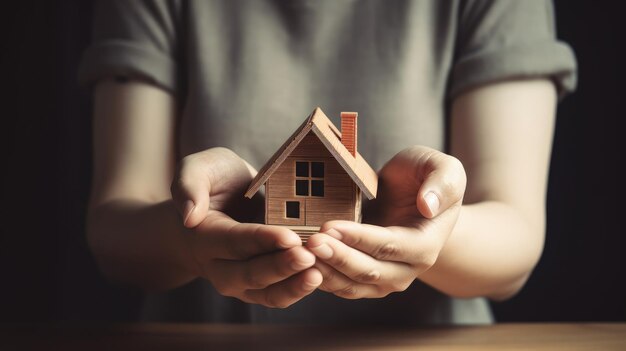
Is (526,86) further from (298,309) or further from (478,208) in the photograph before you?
(298,309)

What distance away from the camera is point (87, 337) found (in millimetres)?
557

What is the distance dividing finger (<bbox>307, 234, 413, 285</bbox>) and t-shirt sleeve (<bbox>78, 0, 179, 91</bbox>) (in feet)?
1.22

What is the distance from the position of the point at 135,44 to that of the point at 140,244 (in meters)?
0.22

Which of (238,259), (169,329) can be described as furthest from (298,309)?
(238,259)

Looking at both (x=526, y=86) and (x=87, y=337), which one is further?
(x=526, y=86)

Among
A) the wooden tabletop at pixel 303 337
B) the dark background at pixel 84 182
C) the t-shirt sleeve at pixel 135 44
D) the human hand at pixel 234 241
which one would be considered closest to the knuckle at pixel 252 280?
the human hand at pixel 234 241

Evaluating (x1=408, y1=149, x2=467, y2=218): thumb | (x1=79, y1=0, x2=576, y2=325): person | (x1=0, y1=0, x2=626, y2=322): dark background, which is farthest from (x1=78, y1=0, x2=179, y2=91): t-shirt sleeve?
(x1=408, y1=149, x2=467, y2=218): thumb

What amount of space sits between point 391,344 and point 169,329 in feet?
0.64

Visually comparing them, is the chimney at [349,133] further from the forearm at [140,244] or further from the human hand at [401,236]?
the forearm at [140,244]

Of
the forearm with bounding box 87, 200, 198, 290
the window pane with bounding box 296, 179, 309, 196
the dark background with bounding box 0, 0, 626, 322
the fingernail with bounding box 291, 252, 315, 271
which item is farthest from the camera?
the dark background with bounding box 0, 0, 626, 322

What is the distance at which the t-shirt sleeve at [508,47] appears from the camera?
660 millimetres

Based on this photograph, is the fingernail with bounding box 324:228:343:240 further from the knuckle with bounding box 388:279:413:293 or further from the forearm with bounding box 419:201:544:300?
the forearm with bounding box 419:201:544:300

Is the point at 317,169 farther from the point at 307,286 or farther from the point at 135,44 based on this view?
the point at 135,44

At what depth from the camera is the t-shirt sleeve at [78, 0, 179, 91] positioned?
695 mm
